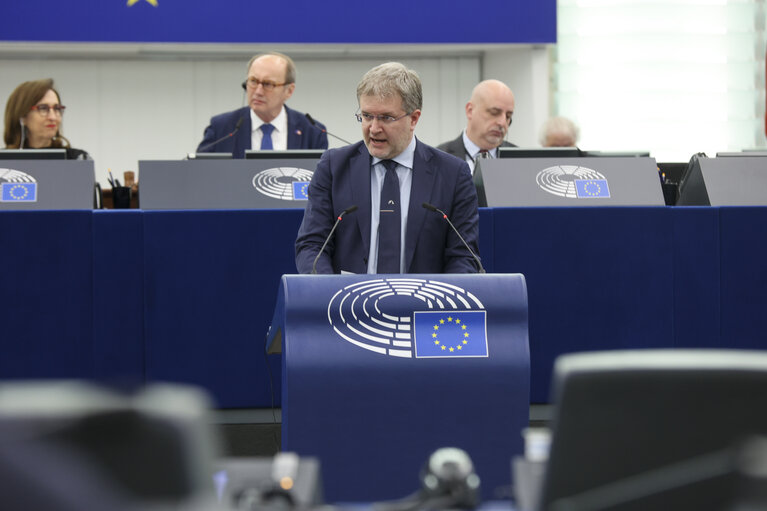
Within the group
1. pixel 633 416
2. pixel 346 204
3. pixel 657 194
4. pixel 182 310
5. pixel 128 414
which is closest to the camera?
pixel 128 414

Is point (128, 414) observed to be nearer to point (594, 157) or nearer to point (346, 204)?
point (346, 204)

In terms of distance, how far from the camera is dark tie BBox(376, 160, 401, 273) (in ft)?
9.52

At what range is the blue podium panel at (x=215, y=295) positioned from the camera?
3695 millimetres

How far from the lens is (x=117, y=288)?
3688 mm

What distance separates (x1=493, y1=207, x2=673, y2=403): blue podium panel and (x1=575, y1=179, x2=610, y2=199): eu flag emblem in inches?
9.9

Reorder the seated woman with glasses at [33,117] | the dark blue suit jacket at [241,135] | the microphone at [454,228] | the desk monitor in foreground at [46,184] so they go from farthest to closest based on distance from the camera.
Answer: the dark blue suit jacket at [241,135] → the seated woman with glasses at [33,117] → the desk monitor in foreground at [46,184] → the microphone at [454,228]

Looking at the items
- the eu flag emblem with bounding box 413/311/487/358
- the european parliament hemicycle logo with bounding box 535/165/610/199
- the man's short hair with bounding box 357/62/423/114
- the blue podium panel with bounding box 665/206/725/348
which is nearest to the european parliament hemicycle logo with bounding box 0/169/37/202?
the man's short hair with bounding box 357/62/423/114

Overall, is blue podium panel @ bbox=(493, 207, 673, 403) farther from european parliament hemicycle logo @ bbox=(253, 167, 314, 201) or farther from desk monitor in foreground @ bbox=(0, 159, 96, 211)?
desk monitor in foreground @ bbox=(0, 159, 96, 211)

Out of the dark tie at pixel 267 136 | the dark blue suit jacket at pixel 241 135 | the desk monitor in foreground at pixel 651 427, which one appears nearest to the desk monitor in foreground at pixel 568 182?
the dark blue suit jacket at pixel 241 135

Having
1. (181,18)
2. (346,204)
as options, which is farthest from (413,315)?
(181,18)

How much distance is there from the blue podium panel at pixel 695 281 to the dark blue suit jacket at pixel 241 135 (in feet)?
6.61

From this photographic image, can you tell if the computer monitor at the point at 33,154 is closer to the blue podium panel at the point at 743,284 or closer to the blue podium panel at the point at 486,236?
the blue podium panel at the point at 486,236

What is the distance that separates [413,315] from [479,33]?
5054 mm

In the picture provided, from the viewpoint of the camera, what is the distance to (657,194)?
13.4ft
